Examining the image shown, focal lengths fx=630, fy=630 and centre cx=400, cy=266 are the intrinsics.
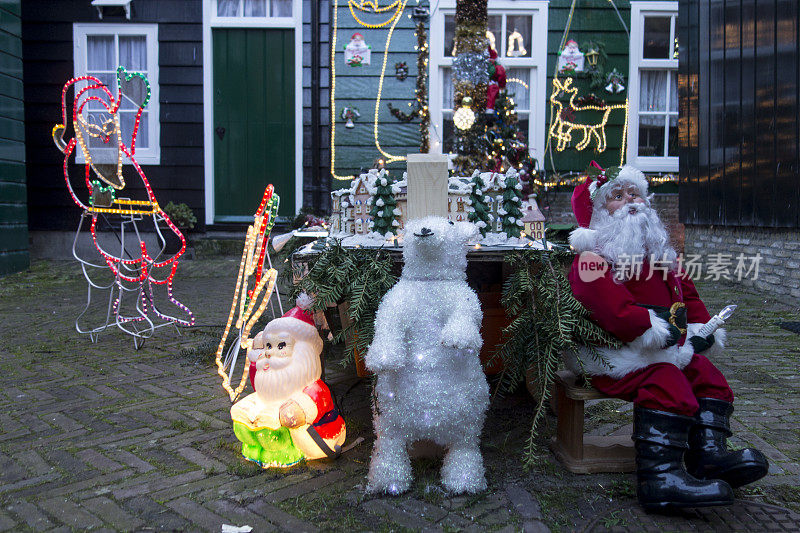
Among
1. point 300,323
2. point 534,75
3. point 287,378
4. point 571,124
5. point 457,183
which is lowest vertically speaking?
point 287,378

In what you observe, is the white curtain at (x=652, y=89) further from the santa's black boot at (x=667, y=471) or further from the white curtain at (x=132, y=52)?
the santa's black boot at (x=667, y=471)

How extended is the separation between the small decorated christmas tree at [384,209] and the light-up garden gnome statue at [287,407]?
18.8 inches

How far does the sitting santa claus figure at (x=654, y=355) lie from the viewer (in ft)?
7.63

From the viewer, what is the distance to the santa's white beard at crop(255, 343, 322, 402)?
2.75 metres

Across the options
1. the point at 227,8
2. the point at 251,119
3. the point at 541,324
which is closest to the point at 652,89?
the point at 251,119

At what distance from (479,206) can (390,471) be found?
3.96ft

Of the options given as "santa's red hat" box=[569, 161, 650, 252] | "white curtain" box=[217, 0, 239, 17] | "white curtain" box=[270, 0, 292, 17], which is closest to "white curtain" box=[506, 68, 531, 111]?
"white curtain" box=[270, 0, 292, 17]

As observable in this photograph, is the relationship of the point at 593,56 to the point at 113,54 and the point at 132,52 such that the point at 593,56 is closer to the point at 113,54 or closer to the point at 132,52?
the point at 132,52

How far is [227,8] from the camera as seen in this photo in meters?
8.96

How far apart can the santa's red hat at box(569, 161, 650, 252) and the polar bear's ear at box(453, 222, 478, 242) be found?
445mm

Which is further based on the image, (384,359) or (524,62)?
(524,62)

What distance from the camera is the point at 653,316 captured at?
253 centimetres

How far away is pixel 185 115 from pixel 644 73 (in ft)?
21.5

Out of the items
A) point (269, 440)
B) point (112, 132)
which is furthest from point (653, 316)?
point (112, 132)
